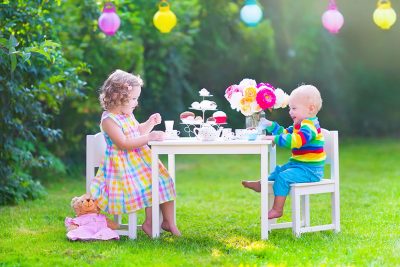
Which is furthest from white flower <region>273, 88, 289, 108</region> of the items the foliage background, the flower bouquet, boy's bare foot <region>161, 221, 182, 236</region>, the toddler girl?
the foliage background

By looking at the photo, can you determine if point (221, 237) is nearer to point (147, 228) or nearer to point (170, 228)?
point (170, 228)

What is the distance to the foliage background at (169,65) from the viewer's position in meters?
7.69

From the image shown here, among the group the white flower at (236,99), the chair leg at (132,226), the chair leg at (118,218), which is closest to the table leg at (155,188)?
the chair leg at (132,226)

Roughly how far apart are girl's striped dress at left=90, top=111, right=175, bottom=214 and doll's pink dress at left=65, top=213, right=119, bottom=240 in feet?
0.38

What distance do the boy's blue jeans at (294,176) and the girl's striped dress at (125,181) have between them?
0.80 metres

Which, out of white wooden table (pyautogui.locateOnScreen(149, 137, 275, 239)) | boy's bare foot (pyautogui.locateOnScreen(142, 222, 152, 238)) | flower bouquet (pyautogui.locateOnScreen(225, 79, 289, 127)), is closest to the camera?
white wooden table (pyautogui.locateOnScreen(149, 137, 275, 239))

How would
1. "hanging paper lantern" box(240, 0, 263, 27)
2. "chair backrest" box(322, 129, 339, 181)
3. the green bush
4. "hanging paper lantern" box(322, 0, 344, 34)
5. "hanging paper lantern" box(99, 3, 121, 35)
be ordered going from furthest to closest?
"hanging paper lantern" box(99, 3, 121, 35)
"hanging paper lantern" box(322, 0, 344, 34)
"hanging paper lantern" box(240, 0, 263, 27)
the green bush
"chair backrest" box(322, 129, 339, 181)

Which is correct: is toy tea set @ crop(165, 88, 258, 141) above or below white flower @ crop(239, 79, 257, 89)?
below

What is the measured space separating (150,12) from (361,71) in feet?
24.9

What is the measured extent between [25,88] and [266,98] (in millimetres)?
2946

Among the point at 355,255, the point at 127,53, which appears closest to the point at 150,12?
the point at 127,53

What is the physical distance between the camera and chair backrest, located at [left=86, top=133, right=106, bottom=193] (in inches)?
229

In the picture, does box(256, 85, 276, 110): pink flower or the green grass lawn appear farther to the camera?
box(256, 85, 276, 110): pink flower

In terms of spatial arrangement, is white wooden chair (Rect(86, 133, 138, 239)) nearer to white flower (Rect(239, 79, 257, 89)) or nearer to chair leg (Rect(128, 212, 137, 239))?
chair leg (Rect(128, 212, 137, 239))
